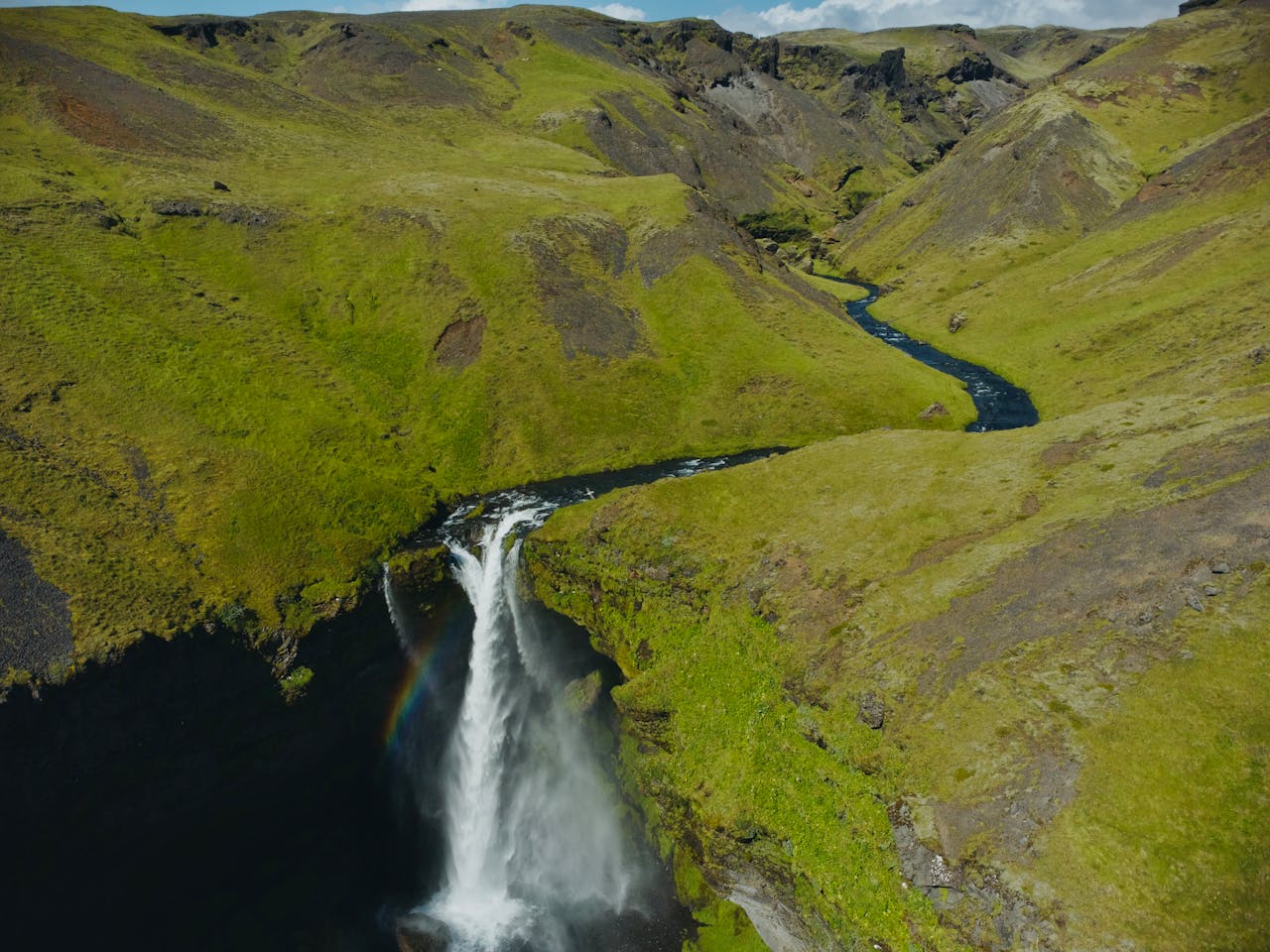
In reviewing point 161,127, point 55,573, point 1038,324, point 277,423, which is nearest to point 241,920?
point 55,573

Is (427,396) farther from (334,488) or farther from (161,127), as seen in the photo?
(161,127)

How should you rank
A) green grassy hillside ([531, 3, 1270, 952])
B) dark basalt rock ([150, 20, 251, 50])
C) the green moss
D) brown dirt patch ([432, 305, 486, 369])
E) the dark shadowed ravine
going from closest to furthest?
green grassy hillside ([531, 3, 1270, 952]) < the green moss < brown dirt patch ([432, 305, 486, 369]) < the dark shadowed ravine < dark basalt rock ([150, 20, 251, 50])

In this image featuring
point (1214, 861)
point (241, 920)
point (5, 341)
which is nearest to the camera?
point (1214, 861)

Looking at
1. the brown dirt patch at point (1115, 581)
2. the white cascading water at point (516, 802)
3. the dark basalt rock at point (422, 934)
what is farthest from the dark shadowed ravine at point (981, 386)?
the dark basalt rock at point (422, 934)

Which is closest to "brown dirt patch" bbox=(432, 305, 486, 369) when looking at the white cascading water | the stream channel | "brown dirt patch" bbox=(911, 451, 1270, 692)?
the stream channel

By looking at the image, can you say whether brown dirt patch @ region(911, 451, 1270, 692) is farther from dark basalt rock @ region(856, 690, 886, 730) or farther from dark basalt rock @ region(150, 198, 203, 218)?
dark basalt rock @ region(150, 198, 203, 218)

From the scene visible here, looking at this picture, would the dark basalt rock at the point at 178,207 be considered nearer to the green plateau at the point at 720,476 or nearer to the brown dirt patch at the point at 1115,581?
the green plateau at the point at 720,476

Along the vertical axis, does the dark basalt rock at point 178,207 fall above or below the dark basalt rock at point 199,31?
below
